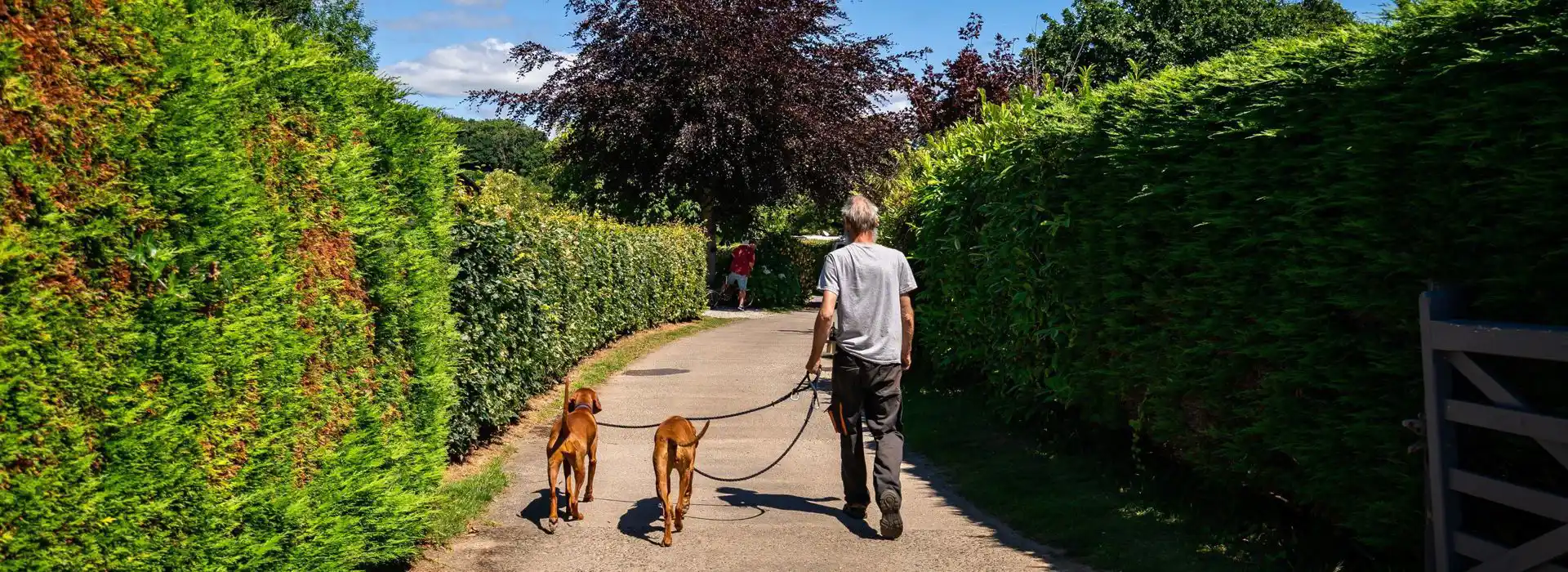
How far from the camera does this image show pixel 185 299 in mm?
3672

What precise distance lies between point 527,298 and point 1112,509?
596 centimetres

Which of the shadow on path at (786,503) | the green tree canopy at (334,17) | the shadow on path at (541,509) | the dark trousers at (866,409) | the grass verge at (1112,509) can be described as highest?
the green tree canopy at (334,17)

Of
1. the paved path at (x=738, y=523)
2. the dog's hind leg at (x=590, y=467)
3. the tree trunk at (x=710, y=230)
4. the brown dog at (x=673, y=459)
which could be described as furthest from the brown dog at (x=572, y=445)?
the tree trunk at (x=710, y=230)

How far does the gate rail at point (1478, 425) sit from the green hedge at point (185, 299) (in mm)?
4562

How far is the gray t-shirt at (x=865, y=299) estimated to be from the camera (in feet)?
22.2

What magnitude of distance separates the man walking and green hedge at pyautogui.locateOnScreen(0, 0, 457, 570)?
2.62 m

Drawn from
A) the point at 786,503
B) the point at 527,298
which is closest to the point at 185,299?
the point at 786,503

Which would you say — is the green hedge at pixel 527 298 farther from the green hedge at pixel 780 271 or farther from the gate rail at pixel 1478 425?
the green hedge at pixel 780 271

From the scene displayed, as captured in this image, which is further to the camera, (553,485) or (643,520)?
(643,520)

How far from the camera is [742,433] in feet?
34.2

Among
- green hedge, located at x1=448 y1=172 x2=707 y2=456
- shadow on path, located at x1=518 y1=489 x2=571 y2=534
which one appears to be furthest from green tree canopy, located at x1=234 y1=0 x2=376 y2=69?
shadow on path, located at x1=518 y1=489 x2=571 y2=534

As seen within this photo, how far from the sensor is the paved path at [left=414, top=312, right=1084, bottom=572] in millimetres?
6102

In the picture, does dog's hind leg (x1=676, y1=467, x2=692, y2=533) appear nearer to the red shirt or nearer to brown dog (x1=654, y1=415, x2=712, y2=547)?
brown dog (x1=654, y1=415, x2=712, y2=547)

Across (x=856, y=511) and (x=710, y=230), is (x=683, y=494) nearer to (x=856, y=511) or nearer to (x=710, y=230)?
(x=856, y=511)
